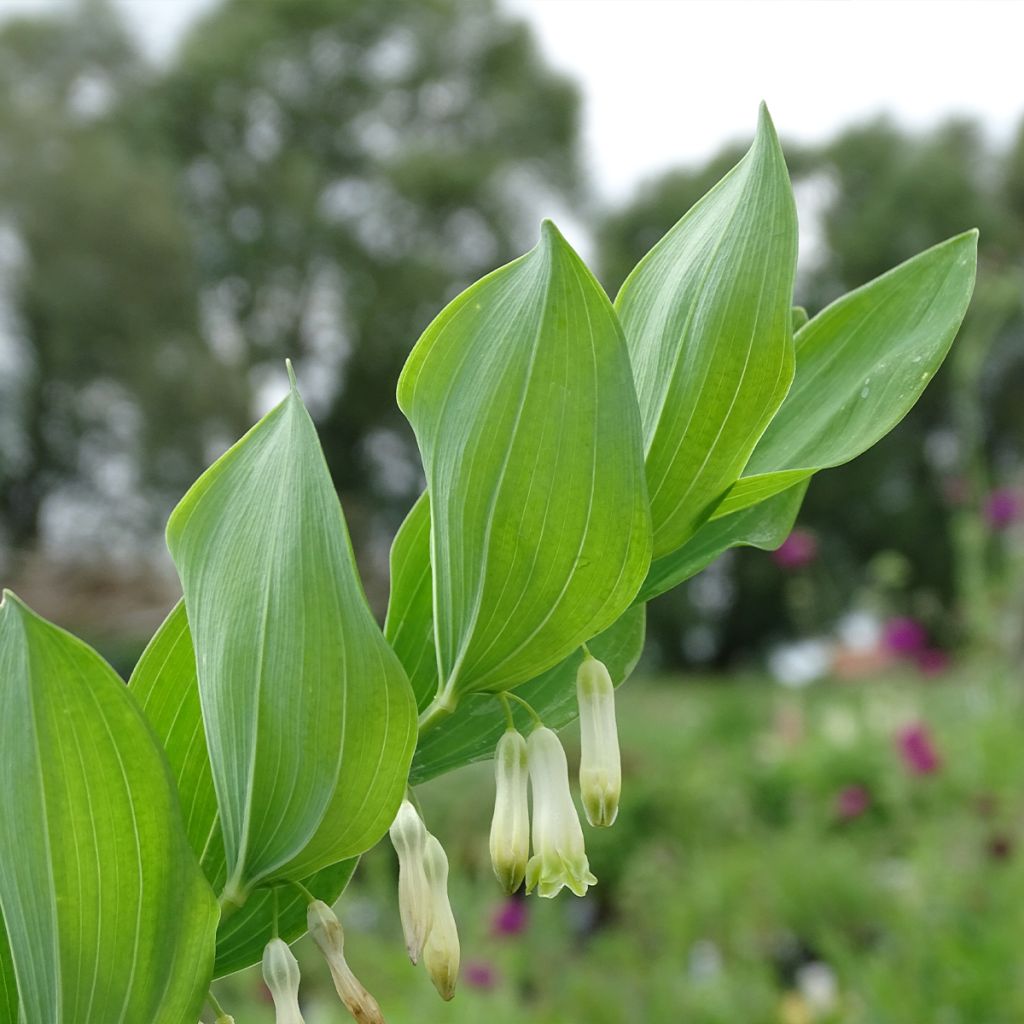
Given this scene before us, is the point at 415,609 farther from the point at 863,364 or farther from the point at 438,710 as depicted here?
the point at 863,364

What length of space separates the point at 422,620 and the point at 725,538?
119 millimetres

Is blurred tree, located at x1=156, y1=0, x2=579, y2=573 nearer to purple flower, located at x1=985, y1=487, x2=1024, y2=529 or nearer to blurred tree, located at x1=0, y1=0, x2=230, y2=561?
blurred tree, located at x1=0, y1=0, x2=230, y2=561

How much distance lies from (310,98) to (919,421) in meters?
8.09

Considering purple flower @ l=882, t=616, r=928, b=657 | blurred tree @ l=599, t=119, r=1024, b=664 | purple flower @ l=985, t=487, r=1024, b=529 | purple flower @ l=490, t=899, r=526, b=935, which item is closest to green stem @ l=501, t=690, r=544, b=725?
Result: purple flower @ l=490, t=899, r=526, b=935

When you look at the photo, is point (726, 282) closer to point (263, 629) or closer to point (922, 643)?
point (263, 629)

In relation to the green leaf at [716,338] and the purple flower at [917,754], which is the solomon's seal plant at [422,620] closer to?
the green leaf at [716,338]

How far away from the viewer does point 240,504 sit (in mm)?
352

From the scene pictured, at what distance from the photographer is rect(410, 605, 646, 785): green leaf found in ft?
1.39

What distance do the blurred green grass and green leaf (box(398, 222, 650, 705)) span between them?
1622 mm

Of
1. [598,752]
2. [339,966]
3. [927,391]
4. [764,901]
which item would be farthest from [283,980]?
[927,391]

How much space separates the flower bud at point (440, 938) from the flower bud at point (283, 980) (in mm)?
43

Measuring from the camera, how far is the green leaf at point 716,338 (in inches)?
14.2

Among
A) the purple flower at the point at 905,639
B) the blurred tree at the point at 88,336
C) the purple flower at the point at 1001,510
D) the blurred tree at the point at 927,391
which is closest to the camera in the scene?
the purple flower at the point at 1001,510

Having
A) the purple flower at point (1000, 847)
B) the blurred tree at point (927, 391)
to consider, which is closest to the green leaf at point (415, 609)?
the purple flower at point (1000, 847)
